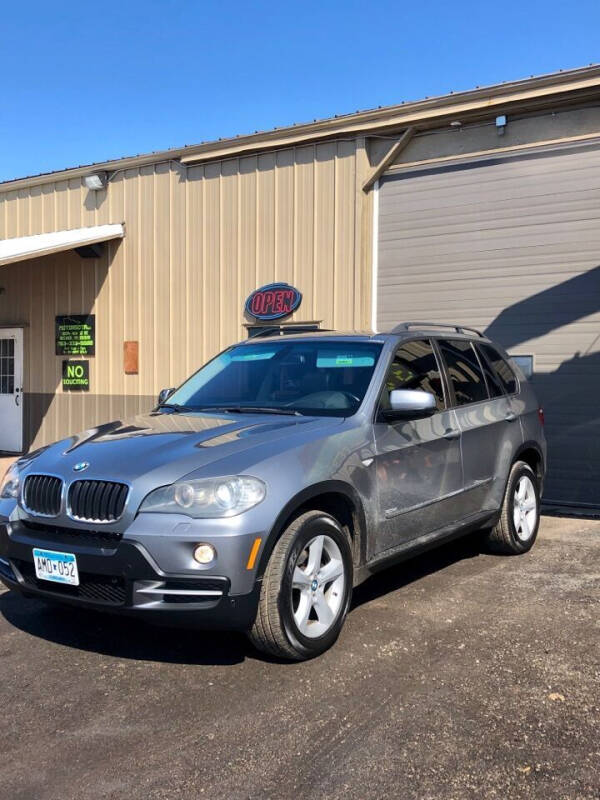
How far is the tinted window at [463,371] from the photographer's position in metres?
5.76

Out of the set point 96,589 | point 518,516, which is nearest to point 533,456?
point 518,516

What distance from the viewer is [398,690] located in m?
3.74

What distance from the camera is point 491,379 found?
249 inches

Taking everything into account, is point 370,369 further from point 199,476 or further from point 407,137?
point 407,137

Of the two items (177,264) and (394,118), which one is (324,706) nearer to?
(394,118)

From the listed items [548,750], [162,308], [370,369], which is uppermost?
[162,308]

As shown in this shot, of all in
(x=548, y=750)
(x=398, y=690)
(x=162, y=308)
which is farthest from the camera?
(x=162, y=308)

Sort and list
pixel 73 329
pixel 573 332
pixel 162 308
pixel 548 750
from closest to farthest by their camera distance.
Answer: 1. pixel 548 750
2. pixel 573 332
3. pixel 162 308
4. pixel 73 329

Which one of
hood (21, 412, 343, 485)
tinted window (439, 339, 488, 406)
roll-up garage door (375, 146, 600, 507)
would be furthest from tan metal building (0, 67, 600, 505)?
hood (21, 412, 343, 485)

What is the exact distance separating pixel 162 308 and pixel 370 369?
25.5 feet

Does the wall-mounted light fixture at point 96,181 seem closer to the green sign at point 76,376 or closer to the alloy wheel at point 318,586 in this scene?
the green sign at point 76,376

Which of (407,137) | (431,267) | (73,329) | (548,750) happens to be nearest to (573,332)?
(431,267)

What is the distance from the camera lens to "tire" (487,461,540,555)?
620 centimetres

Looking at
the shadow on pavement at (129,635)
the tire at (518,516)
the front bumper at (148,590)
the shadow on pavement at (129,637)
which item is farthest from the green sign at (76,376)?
the front bumper at (148,590)
